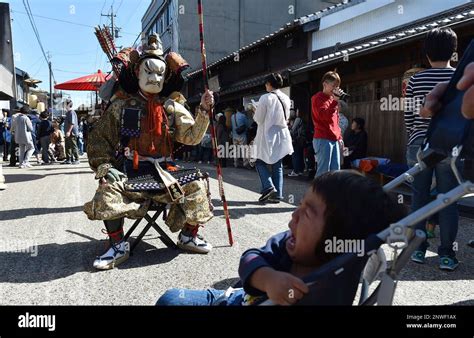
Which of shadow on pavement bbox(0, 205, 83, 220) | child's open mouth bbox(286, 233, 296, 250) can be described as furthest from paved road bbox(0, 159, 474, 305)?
child's open mouth bbox(286, 233, 296, 250)

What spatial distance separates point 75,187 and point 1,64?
3.67 meters

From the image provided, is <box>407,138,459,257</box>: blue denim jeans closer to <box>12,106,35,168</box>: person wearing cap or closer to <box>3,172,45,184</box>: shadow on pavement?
<box>3,172,45,184</box>: shadow on pavement

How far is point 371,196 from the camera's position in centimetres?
135

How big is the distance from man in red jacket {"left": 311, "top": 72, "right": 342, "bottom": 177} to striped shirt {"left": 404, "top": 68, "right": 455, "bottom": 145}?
5.52 feet

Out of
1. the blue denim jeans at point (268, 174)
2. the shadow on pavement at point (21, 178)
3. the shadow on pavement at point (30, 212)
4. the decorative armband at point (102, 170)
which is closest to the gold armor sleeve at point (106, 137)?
the decorative armband at point (102, 170)

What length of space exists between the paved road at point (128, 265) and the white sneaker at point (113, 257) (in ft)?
0.20

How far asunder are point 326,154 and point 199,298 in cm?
355

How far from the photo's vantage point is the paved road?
265 cm

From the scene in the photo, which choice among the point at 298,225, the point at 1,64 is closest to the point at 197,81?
the point at 1,64

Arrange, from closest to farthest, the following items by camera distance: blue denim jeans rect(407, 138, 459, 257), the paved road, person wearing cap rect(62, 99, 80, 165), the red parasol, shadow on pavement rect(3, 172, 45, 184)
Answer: the paved road, blue denim jeans rect(407, 138, 459, 257), shadow on pavement rect(3, 172, 45, 184), person wearing cap rect(62, 99, 80, 165), the red parasol

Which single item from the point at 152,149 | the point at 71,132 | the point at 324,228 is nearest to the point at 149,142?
the point at 152,149

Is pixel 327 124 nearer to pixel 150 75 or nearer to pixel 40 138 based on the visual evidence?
pixel 150 75

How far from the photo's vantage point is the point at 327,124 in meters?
4.91

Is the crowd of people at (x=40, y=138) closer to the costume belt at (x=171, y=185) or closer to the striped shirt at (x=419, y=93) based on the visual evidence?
the costume belt at (x=171, y=185)
